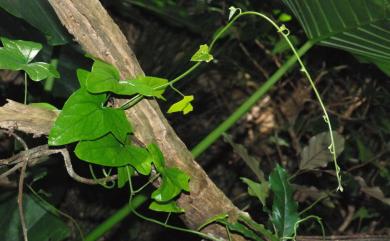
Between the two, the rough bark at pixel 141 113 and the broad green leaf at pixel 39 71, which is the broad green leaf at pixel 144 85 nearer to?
the rough bark at pixel 141 113

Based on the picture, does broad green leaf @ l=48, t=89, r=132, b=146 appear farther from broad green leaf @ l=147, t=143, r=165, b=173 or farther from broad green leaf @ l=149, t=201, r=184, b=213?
broad green leaf @ l=149, t=201, r=184, b=213

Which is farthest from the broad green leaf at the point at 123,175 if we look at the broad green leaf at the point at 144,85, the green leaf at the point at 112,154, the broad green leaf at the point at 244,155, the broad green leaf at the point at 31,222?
the broad green leaf at the point at 31,222

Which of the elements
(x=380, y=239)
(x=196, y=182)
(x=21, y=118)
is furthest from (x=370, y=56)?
(x=21, y=118)

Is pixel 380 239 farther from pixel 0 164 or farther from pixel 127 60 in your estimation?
pixel 0 164

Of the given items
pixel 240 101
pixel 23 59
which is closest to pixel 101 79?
pixel 23 59

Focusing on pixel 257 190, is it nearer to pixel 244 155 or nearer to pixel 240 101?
pixel 244 155

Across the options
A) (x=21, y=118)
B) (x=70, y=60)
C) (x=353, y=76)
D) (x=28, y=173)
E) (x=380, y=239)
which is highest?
(x=21, y=118)

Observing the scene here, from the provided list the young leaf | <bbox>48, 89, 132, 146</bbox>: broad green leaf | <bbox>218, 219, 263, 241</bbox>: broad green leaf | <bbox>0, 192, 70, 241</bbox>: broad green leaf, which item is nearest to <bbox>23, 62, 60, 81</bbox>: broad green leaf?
the young leaf
